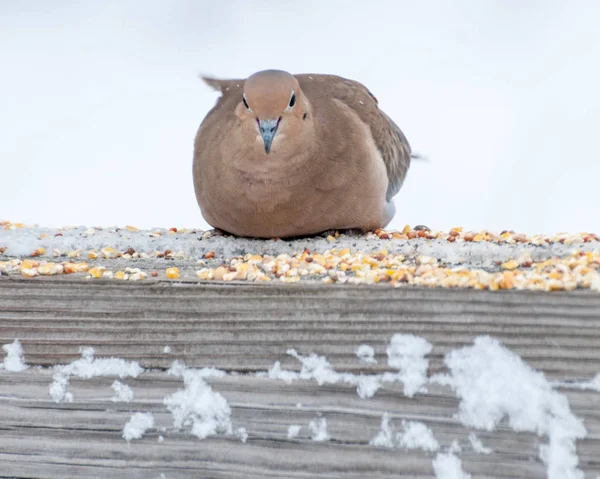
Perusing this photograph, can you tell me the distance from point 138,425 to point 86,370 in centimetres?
15

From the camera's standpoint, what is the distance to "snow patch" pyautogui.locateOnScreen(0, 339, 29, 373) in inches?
68.6

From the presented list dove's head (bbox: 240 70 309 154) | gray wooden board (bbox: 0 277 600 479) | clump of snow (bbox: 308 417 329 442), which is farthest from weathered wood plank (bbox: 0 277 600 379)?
dove's head (bbox: 240 70 309 154)

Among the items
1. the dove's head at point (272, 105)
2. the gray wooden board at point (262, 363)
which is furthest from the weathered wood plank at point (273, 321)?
the dove's head at point (272, 105)

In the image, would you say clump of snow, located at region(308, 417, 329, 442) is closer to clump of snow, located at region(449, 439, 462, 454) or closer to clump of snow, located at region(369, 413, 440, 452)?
clump of snow, located at region(369, 413, 440, 452)

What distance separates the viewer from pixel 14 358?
1749mm

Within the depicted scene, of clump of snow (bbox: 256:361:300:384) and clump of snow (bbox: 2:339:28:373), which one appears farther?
clump of snow (bbox: 2:339:28:373)

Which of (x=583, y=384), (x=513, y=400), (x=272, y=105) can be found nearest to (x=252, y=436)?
(x=513, y=400)

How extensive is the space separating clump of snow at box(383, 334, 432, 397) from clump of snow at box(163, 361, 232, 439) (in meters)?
0.32

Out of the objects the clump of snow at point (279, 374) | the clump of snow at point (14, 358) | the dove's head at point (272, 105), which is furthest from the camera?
the dove's head at point (272, 105)

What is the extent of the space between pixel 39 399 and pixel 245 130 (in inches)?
58.0

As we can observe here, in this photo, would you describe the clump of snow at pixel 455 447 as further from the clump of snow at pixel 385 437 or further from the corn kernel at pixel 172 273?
the corn kernel at pixel 172 273

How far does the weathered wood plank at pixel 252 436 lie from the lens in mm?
1547

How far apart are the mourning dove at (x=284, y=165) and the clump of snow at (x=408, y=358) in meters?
1.33

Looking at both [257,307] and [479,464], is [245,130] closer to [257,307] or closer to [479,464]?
[257,307]
